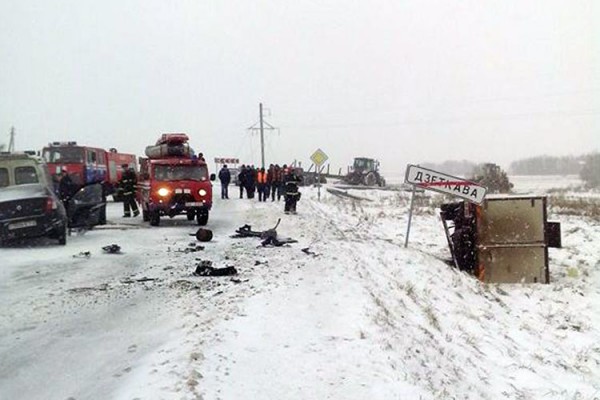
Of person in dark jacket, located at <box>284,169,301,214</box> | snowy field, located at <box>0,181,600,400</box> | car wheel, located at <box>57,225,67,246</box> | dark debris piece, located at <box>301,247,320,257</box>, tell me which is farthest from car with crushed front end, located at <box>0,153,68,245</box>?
person in dark jacket, located at <box>284,169,301,214</box>

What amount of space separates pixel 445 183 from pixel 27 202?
9162 millimetres

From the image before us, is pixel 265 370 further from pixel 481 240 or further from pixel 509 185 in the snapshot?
pixel 509 185

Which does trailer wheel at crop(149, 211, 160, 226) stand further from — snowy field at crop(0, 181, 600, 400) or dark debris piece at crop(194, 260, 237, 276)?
dark debris piece at crop(194, 260, 237, 276)

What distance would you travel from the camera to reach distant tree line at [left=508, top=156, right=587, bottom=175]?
482 ft

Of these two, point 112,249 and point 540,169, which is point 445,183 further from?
point 540,169

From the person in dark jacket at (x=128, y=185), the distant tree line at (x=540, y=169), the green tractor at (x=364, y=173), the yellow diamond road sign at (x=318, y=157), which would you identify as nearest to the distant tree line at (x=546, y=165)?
the distant tree line at (x=540, y=169)

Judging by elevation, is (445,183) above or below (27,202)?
above

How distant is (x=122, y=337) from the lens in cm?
576

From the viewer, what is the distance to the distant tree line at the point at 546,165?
A: 14688 cm

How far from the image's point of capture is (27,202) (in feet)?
38.7

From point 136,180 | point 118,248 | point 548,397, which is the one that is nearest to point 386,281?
point 548,397

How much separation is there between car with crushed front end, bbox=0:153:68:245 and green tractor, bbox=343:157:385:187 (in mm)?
39969

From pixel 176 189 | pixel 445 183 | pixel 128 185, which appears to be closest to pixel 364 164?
pixel 128 185

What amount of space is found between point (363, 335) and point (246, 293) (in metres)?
2.24
